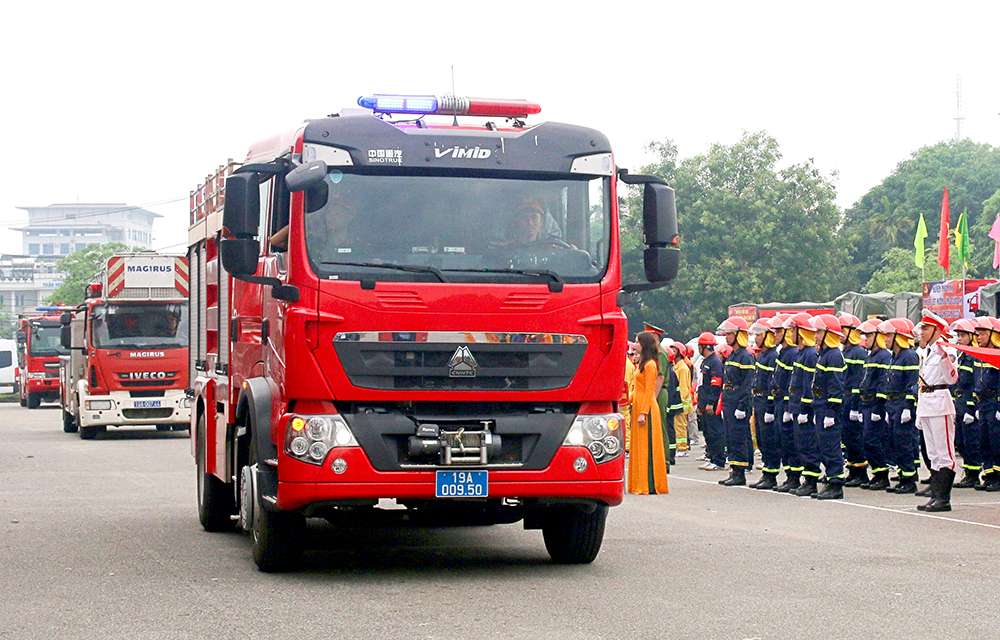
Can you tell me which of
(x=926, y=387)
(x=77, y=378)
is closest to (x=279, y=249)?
(x=926, y=387)

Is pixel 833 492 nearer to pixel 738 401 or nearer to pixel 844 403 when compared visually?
pixel 844 403

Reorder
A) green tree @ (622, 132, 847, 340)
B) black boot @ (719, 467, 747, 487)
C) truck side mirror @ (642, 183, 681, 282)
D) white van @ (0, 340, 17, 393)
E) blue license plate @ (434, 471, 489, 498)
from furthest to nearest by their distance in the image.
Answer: white van @ (0, 340, 17, 393)
green tree @ (622, 132, 847, 340)
black boot @ (719, 467, 747, 487)
truck side mirror @ (642, 183, 681, 282)
blue license plate @ (434, 471, 489, 498)

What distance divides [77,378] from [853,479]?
59.4ft

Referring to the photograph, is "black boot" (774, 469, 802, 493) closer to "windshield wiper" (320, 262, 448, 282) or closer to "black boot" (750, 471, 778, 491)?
"black boot" (750, 471, 778, 491)

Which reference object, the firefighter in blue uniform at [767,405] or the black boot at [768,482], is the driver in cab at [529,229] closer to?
the firefighter in blue uniform at [767,405]

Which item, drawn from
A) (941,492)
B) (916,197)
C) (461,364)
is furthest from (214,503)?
(916,197)

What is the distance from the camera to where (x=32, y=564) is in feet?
32.4

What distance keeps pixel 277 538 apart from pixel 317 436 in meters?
1.02

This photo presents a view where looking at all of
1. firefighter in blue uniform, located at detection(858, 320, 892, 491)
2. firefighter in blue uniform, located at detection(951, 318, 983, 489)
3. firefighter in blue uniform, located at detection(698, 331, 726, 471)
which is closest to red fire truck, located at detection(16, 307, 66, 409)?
firefighter in blue uniform, located at detection(698, 331, 726, 471)

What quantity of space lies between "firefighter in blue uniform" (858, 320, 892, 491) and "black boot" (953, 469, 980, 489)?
3.31 ft

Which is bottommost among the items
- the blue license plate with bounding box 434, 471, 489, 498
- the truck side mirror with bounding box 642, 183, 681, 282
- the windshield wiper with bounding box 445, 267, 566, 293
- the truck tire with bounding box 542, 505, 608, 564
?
the truck tire with bounding box 542, 505, 608, 564

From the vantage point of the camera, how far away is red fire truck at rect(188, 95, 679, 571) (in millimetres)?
8570

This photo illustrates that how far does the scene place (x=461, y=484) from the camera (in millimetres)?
8688

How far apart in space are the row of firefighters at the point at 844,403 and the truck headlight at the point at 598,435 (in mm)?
6000
